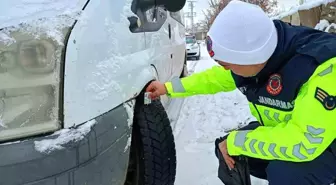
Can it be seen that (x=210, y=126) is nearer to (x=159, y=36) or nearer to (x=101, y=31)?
(x=159, y=36)

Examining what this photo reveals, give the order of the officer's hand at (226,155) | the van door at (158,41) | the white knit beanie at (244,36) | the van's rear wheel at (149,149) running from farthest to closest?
1. the van door at (158,41)
2. the van's rear wheel at (149,149)
3. the officer's hand at (226,155)
4. the white knit beanie at (244,36)

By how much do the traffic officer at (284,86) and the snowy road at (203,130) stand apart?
1101 millimetres

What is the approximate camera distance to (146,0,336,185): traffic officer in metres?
1.47

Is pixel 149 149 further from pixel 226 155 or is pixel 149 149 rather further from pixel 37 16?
pixel 37 16

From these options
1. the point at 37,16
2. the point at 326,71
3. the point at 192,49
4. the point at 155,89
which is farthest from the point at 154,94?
the point at 192,49

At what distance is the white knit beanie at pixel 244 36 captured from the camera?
1560 millimetres

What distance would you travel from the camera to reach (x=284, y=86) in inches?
64.7

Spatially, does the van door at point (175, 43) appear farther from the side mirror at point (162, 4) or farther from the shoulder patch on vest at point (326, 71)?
the shoulder patch on vest at point (326, 71)

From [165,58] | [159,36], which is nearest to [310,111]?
[159,36]

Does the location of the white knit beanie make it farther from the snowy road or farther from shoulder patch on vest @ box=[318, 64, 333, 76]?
the snowy road

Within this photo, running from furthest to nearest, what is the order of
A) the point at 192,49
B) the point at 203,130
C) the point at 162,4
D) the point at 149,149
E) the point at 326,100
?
the point at 192,49 → the point at 203,130 → the point at 162,4 → the point at 149,149 → the point at 326,100

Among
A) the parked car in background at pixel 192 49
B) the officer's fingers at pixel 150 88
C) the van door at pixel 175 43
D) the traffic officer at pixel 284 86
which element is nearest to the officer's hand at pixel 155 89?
→ the officer's fingers at pixel 150 88

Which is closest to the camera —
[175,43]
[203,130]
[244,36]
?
[244,36]

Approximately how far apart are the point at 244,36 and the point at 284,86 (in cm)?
27
